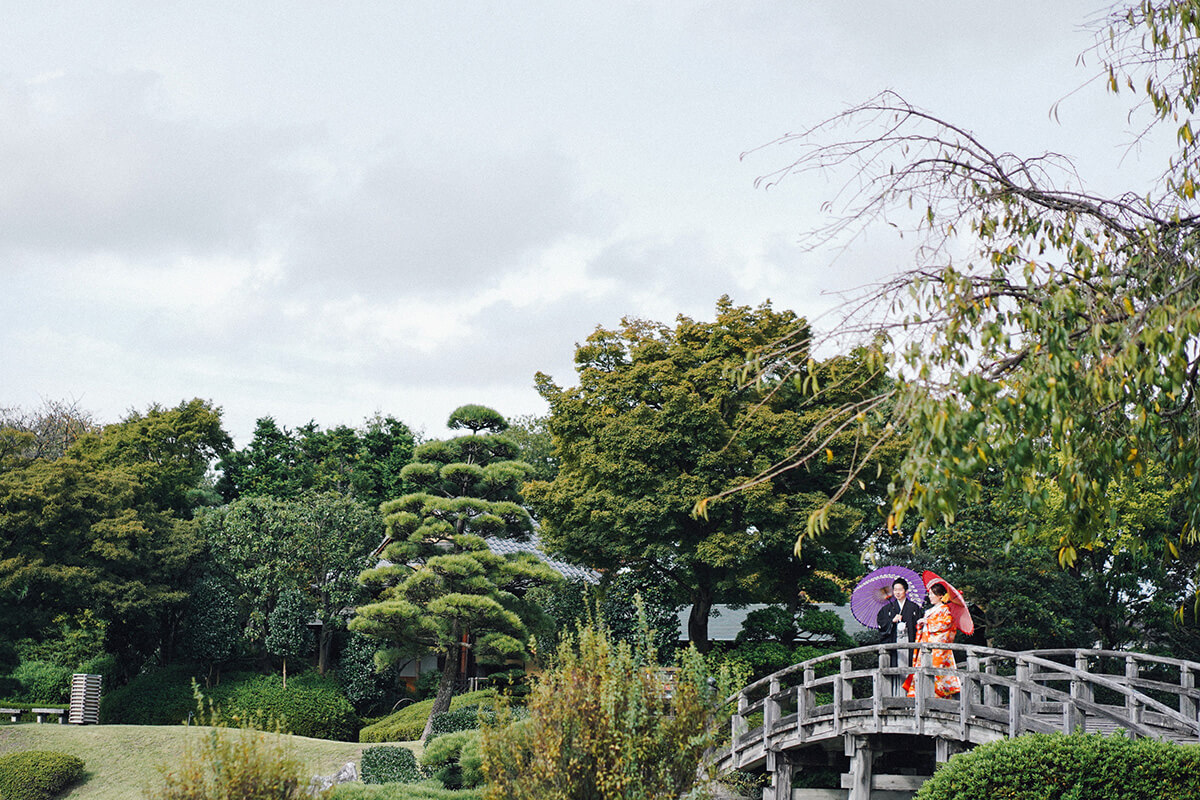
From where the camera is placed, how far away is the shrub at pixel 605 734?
9.61 metres

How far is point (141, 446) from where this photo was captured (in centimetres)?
3538

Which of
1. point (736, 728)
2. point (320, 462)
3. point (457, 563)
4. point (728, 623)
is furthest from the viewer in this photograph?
point (320, 462)

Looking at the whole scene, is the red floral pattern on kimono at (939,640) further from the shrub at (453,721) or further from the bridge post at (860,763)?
the shrub at (453,721)

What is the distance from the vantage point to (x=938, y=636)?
16344mm

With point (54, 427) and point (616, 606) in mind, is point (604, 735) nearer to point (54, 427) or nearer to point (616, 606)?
point (616, 606)

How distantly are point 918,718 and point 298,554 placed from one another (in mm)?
20503

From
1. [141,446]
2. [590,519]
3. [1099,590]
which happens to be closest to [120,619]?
[141,446]

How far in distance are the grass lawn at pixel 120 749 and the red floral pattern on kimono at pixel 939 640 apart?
33.8 ft

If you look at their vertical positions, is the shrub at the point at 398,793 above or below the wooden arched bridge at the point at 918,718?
below

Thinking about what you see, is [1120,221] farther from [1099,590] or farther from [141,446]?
[141,446]

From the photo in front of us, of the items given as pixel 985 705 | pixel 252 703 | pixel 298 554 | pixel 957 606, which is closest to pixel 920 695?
pixel 985 705

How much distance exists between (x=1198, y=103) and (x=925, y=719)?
9908 mm

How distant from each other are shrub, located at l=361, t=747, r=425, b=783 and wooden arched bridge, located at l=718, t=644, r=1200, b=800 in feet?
17.8

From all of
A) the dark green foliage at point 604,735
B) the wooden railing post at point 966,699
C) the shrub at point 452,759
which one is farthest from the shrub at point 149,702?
the dark green foliage at point 604,735
